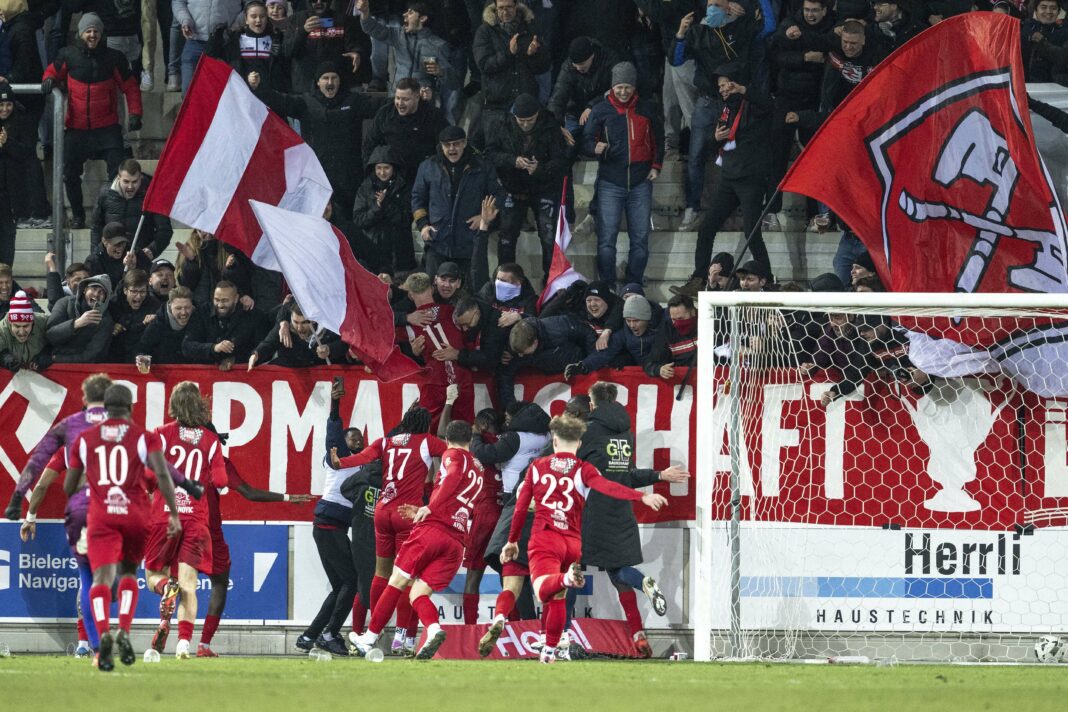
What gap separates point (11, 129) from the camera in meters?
15.8

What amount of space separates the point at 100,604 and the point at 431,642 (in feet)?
8.34

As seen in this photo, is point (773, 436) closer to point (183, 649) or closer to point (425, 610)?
point (425, 610)

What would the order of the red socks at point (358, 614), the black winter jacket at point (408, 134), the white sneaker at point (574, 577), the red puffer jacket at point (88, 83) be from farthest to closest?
the red puffer jacket at point (88, 83) → the black winter jacket at point (408, 134) → the red socks at point (358, 614) → the white sneaker at point (574, 577)

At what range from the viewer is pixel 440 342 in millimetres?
13406

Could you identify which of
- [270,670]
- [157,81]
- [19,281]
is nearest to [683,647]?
[270,670]

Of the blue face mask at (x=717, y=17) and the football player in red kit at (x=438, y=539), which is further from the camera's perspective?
the blue face mask at (x=717, y=17)

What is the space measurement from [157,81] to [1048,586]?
10.3 meters

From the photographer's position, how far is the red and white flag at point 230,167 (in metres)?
13.1

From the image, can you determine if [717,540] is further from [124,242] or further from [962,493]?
[124,242]

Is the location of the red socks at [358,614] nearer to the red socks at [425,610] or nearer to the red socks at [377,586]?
the red socks at [377,586]

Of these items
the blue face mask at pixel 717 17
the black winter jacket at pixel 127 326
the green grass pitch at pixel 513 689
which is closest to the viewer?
the green grass pitch at pixel 513 689

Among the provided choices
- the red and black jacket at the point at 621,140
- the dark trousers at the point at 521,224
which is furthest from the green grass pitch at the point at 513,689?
the red and black jacket at the point at 621,140

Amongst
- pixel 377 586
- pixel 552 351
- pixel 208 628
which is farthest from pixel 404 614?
pixel 552 351

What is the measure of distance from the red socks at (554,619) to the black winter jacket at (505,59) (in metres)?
5.67
